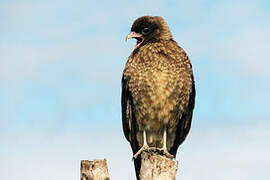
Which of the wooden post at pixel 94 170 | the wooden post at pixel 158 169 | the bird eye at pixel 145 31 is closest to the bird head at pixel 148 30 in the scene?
the bird eye at pixel 145 31

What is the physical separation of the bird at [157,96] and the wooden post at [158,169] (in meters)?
1.94

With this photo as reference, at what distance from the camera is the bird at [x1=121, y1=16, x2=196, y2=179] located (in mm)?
9445

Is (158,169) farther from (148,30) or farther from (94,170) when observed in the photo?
(148,30)

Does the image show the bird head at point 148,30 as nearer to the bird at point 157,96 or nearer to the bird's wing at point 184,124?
the bird at point 157,96

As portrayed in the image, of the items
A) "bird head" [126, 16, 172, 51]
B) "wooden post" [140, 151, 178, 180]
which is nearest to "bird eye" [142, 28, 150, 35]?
"bird head" [126, 16, 172, 51]

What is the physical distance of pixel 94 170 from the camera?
652 cm

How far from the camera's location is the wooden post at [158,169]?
7.04 meters

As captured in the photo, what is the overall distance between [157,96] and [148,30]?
1.51 meters

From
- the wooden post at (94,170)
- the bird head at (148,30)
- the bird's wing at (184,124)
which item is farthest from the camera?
the bird head at (148,30)

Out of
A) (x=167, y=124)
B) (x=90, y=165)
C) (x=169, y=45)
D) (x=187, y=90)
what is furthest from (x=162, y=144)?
(x=90, y=165)

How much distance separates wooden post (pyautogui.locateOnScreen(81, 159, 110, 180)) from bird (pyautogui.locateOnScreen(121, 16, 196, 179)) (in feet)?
8.54

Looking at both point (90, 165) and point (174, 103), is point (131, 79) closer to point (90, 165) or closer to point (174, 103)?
point (174, 103)

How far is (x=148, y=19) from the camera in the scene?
1040 centimetres

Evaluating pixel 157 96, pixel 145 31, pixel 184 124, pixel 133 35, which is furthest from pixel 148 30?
pixel 184 124
